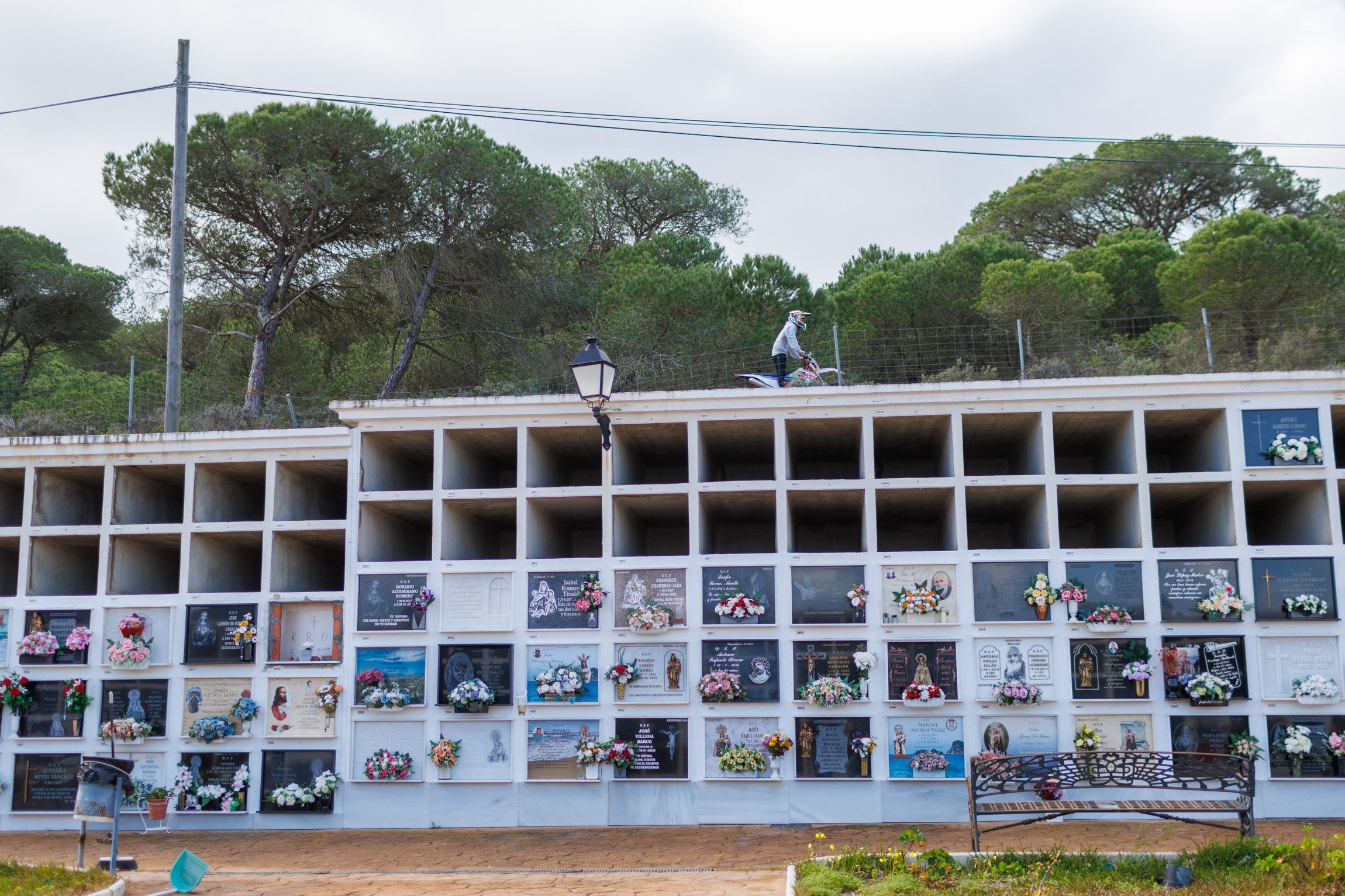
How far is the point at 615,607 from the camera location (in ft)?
39.7

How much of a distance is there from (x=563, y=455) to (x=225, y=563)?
4.31 metres

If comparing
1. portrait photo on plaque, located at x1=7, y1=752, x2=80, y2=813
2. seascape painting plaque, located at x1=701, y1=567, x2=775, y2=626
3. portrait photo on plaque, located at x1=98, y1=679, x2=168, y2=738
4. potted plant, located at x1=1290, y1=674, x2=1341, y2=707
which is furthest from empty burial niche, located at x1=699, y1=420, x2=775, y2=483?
portrait photo on plaque, located at x1=7, y1=752, x2=80, y2=813

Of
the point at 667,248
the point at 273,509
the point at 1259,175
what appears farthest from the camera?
the point at 1259,175

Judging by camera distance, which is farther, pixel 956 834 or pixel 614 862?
pixel 956 834

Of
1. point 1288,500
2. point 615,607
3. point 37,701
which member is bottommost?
point 37,701

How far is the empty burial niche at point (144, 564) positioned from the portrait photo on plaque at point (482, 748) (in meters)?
4.15

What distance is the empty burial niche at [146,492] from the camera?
43.8 ft

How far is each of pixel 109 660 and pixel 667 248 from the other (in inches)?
613

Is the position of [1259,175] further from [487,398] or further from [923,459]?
[487,398]

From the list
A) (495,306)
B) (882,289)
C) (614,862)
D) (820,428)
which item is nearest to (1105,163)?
(882,289)

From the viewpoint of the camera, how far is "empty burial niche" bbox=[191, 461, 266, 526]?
43.6 ft

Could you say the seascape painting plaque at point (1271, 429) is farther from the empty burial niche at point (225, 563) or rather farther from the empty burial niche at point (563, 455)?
the empty burial niche at point (225, 563)

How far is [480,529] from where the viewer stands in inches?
560

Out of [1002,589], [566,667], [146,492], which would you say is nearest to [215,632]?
[146,492]
